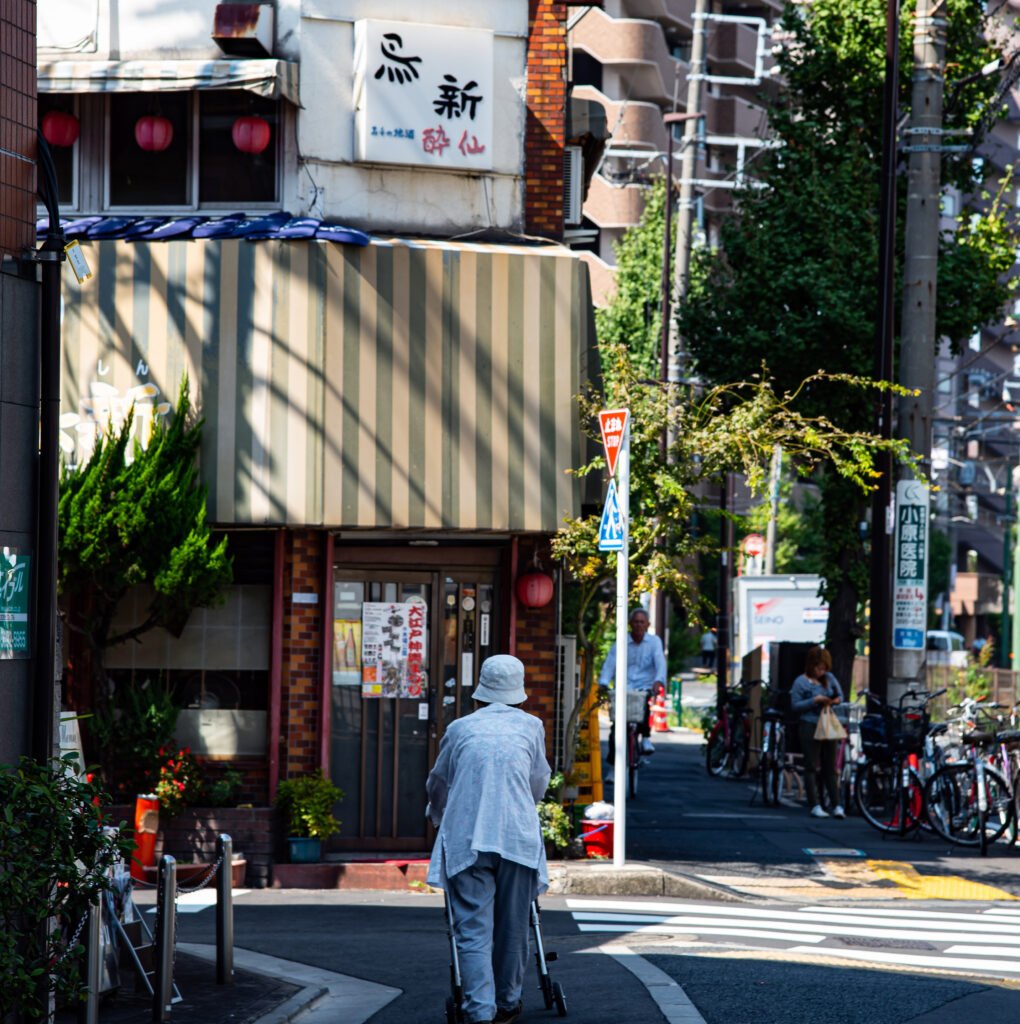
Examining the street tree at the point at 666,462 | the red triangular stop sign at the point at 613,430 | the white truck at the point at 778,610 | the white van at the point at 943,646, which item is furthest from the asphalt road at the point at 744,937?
the white van at the point at 943,646

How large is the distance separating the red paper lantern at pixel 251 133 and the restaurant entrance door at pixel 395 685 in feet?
12.9

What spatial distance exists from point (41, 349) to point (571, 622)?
10.2 m

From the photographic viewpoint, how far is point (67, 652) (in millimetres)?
12766

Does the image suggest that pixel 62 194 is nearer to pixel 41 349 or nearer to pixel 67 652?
pixel 67 652

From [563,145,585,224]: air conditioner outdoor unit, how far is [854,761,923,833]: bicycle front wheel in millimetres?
6520

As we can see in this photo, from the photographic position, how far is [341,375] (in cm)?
1266

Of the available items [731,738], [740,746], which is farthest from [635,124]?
[740,746]

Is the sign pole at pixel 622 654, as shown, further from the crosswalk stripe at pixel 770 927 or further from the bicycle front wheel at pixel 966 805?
the bicycle front wheel at pixel 966 805

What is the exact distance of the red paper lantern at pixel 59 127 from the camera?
13648 millimetres

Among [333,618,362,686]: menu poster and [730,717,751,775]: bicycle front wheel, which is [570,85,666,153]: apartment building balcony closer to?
[730,717,751,775]: bicycle front wheel

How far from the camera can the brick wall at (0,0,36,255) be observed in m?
7.05

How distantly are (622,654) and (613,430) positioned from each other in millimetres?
1865

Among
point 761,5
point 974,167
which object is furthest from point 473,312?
point 761,5

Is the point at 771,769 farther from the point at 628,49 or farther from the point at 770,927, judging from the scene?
the point at 628,49
